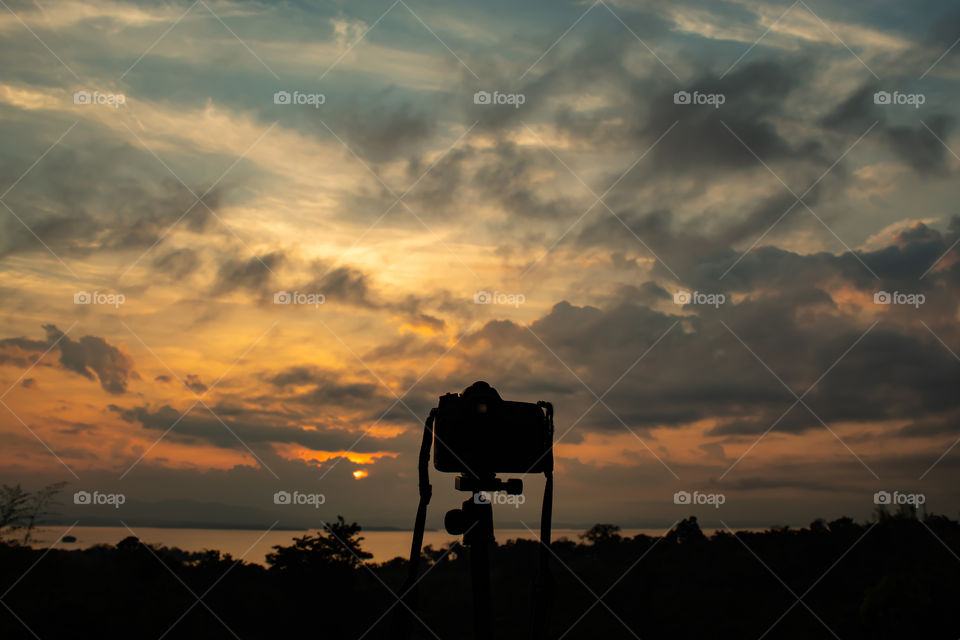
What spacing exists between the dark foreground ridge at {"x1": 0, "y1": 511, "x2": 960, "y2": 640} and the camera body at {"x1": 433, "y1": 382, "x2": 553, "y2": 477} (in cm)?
996

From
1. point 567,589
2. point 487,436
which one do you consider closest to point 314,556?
point 567,589

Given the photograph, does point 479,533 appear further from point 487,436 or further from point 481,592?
point 487,436

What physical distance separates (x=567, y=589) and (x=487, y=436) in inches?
1181

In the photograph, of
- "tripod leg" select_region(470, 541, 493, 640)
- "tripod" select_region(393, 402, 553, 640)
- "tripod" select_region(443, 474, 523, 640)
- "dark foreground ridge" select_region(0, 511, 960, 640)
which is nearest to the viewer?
"tripod" select_region(393, 402, 553, 640)

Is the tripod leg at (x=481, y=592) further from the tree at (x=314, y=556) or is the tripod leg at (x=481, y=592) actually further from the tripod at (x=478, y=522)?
the tree at (x=314, y=556)

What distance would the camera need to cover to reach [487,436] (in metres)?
4.17

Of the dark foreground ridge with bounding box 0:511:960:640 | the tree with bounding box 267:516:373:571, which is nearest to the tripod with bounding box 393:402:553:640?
the dark foreground ridge with bounding box 0:511:960:640

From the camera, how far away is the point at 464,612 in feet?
88.7

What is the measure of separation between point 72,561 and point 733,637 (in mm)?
24634

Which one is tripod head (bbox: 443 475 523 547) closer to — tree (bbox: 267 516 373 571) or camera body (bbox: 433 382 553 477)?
camera body (bbox: 433 382 553 477)

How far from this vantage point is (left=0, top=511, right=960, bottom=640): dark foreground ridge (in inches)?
686

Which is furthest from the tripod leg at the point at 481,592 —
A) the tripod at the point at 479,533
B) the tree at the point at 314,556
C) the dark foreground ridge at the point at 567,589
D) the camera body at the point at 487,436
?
the tree at the point at 314,556

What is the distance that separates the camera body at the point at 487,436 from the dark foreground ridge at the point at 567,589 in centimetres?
996

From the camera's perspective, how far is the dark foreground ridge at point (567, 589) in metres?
17.4
